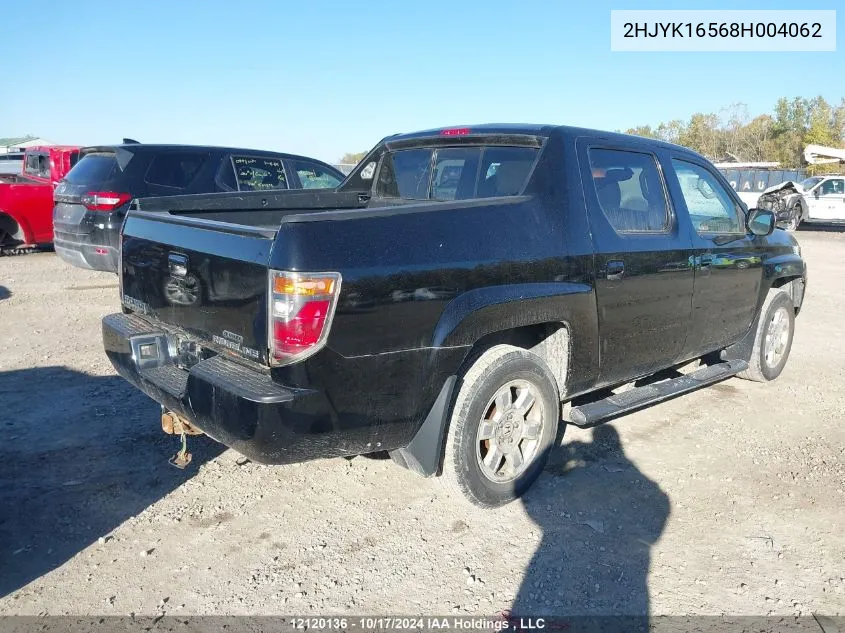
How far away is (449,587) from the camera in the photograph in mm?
2924

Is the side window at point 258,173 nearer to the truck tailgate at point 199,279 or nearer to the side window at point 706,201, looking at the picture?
the truck tailgate at point 199,279

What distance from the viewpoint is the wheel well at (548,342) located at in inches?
144

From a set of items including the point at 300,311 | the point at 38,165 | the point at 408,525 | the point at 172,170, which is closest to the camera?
the point at 300,311

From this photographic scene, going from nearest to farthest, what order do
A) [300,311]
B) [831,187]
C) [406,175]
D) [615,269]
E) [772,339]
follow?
[300,311], [615,269], [406,175], [772,339], [831,187]

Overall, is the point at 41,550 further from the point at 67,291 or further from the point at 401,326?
the point at 67,291

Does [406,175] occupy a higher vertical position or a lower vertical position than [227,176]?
lower

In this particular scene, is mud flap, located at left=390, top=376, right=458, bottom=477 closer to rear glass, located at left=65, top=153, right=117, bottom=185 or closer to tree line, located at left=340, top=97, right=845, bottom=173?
rear glass, located at left=65, top=153, right=117, bottom=185

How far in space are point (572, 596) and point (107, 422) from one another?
320 cm

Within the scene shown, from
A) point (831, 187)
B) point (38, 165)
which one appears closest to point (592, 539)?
point (38, 165)

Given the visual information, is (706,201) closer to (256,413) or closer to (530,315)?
(530,315)

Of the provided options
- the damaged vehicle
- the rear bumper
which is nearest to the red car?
the rear bumper

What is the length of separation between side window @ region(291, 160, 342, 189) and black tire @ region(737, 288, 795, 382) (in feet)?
18.1

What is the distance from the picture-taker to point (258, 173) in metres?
8.65

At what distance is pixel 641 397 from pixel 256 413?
98.5 inches
